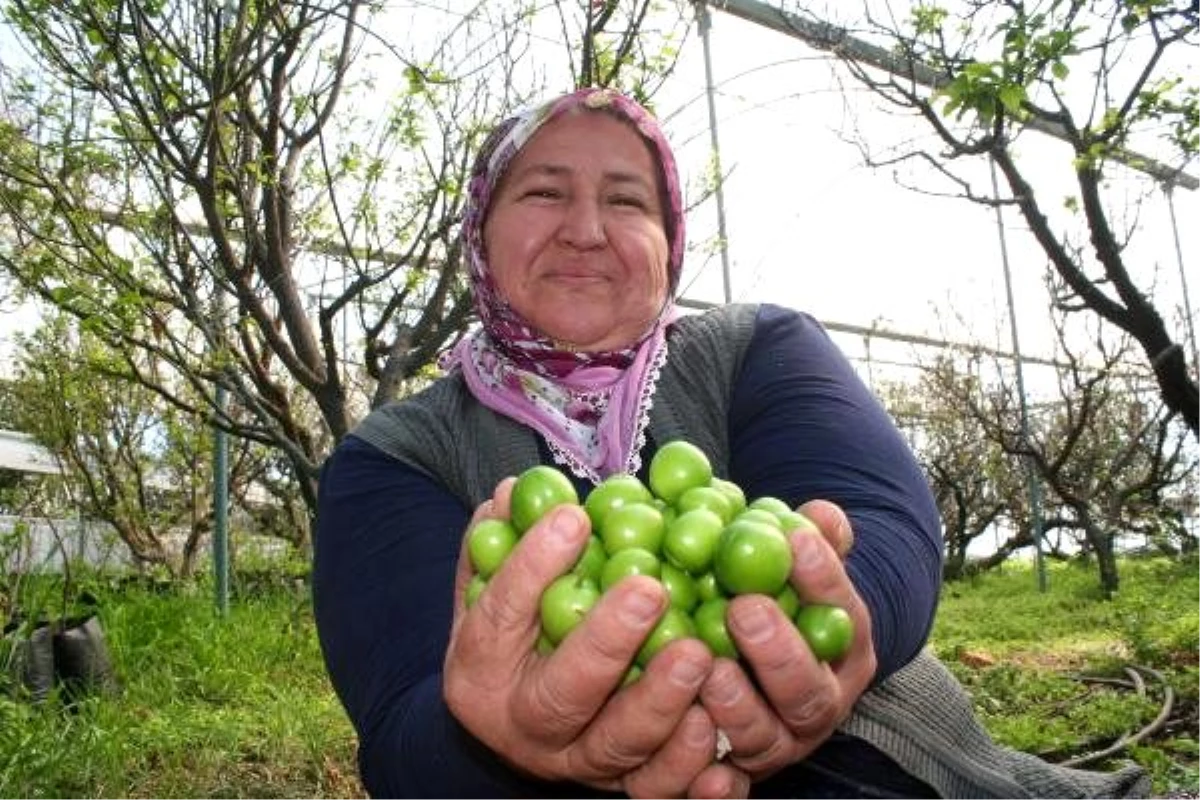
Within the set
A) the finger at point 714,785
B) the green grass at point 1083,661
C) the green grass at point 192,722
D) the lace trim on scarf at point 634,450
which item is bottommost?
the green grass at point 1083,661

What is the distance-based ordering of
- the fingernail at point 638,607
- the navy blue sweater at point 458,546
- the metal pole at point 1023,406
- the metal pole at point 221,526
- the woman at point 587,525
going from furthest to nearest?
the metal pole at point 1023,406 < the metal pole at point 221,526 < the navy blue sweater at point 458,546 < the woman at point 587,525 < the fingernail at point 638,607

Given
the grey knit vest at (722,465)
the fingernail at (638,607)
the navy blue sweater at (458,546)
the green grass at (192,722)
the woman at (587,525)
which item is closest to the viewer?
the fingernail at (638,607)

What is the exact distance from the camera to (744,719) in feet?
4.45

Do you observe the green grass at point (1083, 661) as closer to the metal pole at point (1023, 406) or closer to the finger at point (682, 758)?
the metal pole at point (1023, 406)

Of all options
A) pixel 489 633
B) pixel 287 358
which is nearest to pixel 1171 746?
pixel 287 358

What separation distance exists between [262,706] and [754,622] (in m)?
4.76

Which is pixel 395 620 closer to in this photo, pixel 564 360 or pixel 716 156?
pixel 564 360

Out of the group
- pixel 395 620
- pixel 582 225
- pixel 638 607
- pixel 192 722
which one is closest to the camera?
pixel 638 607

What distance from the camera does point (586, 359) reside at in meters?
2.50

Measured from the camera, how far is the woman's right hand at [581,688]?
4.15ft

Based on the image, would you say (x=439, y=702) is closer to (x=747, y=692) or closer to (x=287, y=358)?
(x=747, y=692)

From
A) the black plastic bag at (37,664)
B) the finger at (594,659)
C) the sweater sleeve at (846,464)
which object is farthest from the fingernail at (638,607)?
the black plastic bag at (37,664)

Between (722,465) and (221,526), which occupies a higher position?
(722,465)

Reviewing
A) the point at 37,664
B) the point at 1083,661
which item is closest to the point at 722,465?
the point at 37,664
